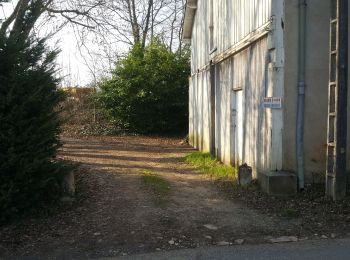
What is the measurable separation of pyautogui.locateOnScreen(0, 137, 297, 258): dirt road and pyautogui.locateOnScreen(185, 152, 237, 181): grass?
0.66m

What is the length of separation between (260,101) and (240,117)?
204 centimetres

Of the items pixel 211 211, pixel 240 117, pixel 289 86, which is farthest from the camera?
pixel 240 117

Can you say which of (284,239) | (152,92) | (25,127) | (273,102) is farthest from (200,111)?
(284,239)

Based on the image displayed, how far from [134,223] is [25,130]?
231cm

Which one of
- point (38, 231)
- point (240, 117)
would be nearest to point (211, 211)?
point (38, 231)

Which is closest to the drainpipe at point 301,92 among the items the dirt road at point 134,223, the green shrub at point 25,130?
the dirt road at point 134,223

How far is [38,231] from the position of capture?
7316 mm

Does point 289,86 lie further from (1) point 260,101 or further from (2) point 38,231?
(2) point 38,231

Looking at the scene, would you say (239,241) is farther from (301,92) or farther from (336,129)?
(301,92)

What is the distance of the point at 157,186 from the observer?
10.5 metres

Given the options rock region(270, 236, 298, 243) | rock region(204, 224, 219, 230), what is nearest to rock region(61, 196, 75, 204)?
rock region(204, 224, 219, 230)

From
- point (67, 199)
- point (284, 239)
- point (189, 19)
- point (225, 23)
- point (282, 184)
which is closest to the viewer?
point (284, 239)

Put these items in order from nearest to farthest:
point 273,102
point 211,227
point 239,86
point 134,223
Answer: point 211,227 < point 134,223 < point 273,102 < point 239,86

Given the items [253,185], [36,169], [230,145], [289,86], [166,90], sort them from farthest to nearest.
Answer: [166,90], [230,145], [253,185], [289,86], [36,169]
